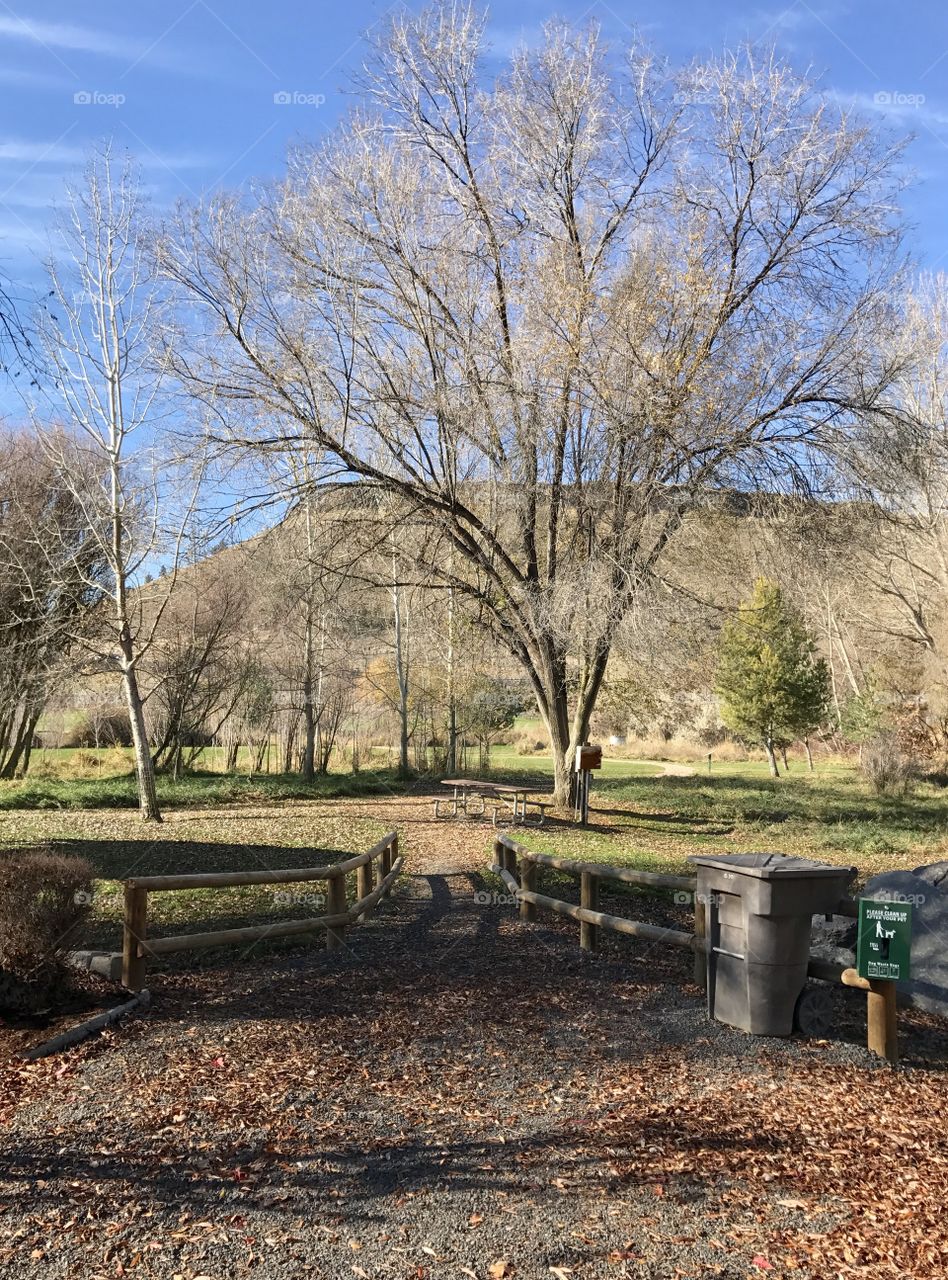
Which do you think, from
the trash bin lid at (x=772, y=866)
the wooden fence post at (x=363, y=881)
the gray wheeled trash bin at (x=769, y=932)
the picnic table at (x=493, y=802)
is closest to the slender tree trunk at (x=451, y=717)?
the picnic table at (x=493, y=802)

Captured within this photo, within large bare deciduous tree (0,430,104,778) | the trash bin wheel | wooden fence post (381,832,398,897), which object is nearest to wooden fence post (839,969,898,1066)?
the trash bin wheel

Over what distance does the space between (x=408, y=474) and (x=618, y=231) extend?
5.86 meters

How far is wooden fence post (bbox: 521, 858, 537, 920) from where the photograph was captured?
32.0ft

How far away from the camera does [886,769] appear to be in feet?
87.2

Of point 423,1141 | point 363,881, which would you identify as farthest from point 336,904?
point 423,1141

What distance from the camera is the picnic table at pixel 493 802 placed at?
18000 mm

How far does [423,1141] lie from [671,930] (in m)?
3.21

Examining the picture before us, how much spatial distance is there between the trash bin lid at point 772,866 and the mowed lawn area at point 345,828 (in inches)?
168

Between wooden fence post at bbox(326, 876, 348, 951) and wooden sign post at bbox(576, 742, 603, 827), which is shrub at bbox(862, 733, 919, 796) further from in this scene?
wooden fence post at bbox(326, 876, 348, 951)

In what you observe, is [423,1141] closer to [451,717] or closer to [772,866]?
[772,866]

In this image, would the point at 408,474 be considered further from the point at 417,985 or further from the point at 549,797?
the point at 417,985

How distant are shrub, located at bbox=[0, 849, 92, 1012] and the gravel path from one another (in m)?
0.63

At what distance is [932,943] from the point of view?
23.8 ft

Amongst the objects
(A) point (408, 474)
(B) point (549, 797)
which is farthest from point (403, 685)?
(A) point (408, 474)
